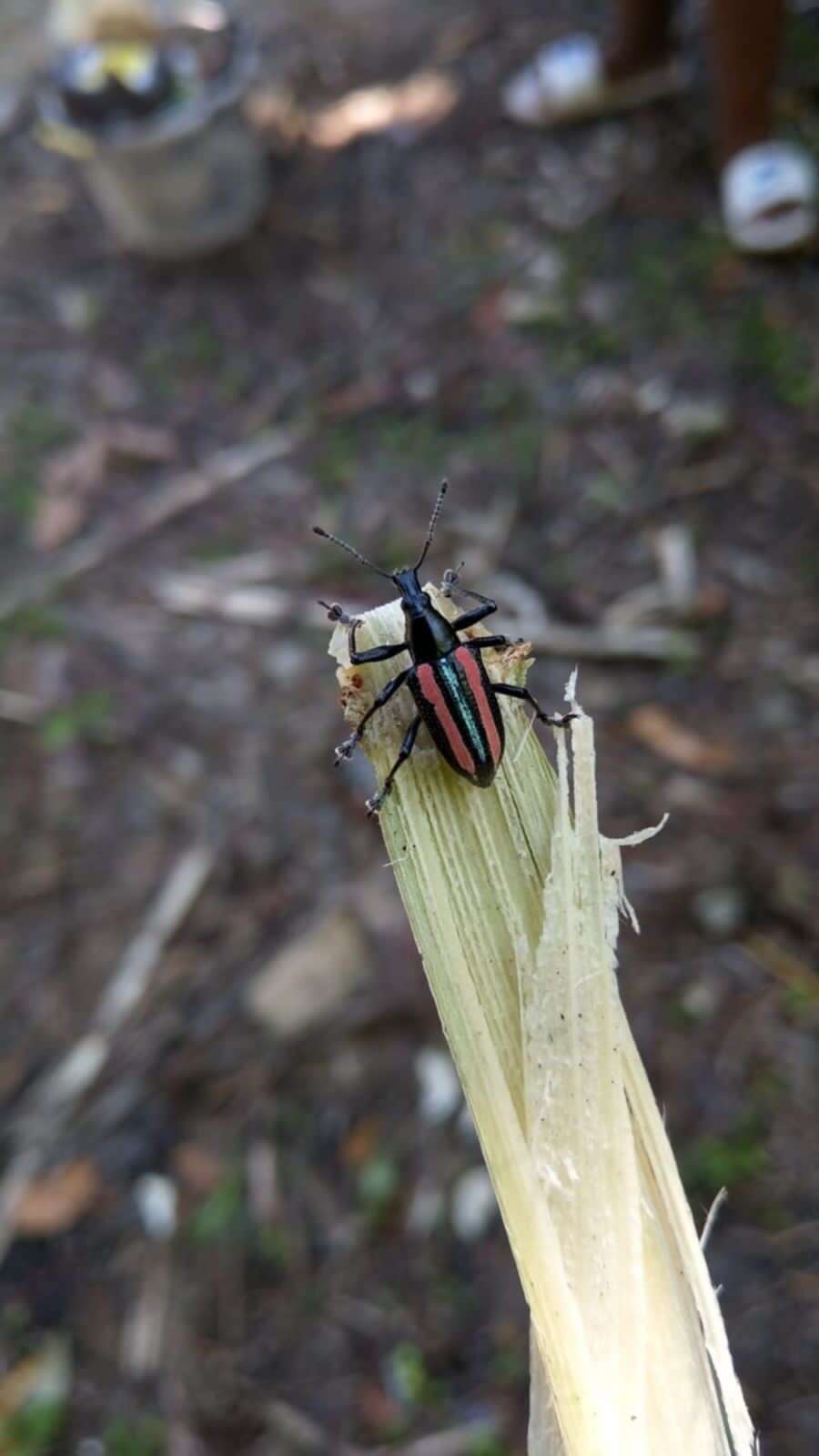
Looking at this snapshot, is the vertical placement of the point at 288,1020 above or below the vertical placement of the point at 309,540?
below

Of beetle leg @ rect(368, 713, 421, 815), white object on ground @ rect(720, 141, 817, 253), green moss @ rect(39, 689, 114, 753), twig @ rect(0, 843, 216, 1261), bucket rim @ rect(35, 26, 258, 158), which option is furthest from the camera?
bucket rim @ rect(35, 26, 258, 158)

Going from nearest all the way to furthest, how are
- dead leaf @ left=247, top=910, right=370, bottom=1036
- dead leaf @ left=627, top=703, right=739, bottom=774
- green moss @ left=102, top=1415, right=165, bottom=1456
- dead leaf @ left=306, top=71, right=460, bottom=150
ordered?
green moss @ left=102, top=1415, right=165, bottom=1456
dead leaf @ left=247, top=910, right=370, bottom=1036
dead leaf @ left=627, top=703, right=739, bottom=774
dead leaf @ left=306, top=71, right=460, bottom=150

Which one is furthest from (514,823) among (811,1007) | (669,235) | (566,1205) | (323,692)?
(669,235)

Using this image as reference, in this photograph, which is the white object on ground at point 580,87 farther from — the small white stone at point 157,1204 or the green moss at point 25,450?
the small white stone at point 157,1204

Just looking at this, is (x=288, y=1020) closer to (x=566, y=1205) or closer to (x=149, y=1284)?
(x=149, y=1284)

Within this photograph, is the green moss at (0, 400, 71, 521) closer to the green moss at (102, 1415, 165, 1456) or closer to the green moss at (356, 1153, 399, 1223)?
the green moss at (356, 1153, 399, 1223)

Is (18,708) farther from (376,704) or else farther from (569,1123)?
(569,1123)

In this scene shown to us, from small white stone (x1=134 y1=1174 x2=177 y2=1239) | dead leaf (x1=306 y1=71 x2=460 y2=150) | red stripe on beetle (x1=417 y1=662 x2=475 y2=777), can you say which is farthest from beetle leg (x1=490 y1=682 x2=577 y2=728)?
dead leaf (x1=306 y1=71 x2=460 y2=150)
